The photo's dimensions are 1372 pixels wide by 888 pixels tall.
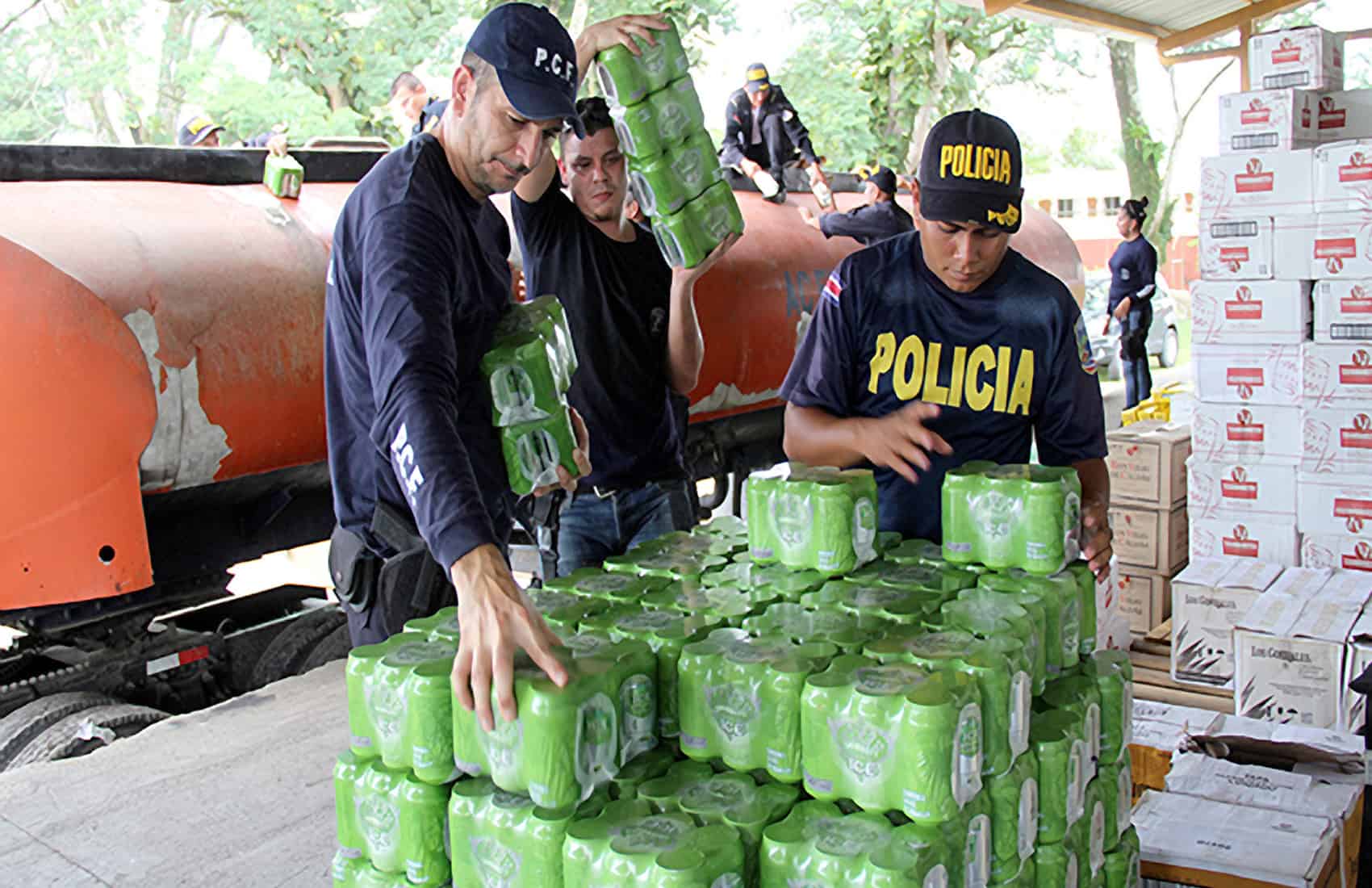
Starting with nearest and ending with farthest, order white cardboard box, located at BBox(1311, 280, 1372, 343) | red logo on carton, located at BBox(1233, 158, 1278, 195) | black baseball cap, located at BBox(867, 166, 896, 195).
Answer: white cardboard box, located at BBox(1311, 280, 1372, 343) → red logo on carton, located at BBox(1233, 158, 1278, 195) → black baseball cap, located at BBox(867, 166, 896, 195)

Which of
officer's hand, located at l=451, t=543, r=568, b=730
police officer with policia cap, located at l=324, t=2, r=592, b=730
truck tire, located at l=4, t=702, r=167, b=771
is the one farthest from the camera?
truck tire, located at l=4, t=702, r=167, b=771

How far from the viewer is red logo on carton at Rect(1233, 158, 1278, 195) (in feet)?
22.0

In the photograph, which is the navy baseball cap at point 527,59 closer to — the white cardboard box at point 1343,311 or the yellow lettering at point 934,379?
the yellow lettering at point 934,379

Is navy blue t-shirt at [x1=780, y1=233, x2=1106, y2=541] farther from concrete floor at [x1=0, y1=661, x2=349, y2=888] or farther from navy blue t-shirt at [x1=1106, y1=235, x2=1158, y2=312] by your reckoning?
navy blue t-shirt at [x1=1106, y1=235, x2=1158, y2=312]

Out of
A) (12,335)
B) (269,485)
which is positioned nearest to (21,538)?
(12,335)

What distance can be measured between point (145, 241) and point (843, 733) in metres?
4.07

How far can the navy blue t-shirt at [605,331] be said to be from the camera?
13.6 feet

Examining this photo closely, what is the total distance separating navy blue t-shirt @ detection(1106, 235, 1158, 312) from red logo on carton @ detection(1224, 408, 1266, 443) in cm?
702

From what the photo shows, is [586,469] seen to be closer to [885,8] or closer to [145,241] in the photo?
[145,241]

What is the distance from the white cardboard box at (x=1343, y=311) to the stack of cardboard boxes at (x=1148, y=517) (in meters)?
1.05

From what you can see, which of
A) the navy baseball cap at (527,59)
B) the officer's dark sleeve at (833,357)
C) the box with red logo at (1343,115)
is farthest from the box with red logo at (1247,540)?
the navy baseball cap at (527,59)

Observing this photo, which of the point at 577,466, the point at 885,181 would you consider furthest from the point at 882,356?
the point at 885,181

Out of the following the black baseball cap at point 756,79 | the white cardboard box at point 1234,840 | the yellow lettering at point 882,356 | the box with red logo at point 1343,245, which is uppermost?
the black baseball cap at point 756,79

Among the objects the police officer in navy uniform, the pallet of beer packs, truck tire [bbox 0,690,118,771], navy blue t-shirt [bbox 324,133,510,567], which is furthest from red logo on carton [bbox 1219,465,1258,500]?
truck tire [bbox 0,690,118,771]
